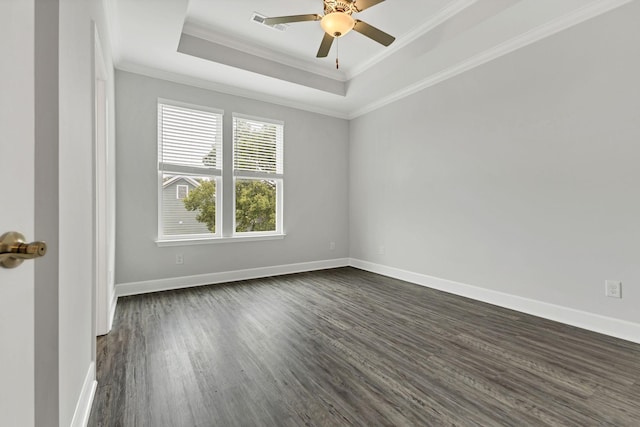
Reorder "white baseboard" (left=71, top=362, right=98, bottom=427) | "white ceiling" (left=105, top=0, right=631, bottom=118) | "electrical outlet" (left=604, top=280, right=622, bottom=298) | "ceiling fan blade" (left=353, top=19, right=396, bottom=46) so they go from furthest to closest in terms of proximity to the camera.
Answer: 1. "white ceiling" (left=105, top=0, right=631, bottom=118)
2. "ceiling fan blade" (left=353, top=19, right=396, bottom=46)
3. "electrical outlet" (left=604, top=280, right=622, bottom=298)
4. "white baseboard" (left=71, top=362, right=98, bottom=427)

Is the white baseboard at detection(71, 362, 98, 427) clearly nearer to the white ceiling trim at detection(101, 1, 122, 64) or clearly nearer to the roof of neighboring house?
the roof of neighboring house

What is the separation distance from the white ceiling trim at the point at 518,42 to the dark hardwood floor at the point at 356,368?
9.26ft

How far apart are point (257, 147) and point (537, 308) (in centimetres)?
412

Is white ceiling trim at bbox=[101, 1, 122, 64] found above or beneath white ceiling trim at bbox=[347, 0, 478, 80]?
beneath

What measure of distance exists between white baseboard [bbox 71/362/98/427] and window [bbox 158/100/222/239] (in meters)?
2.33

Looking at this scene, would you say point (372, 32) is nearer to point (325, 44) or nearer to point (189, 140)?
point (325, 44)

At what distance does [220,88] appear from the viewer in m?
4.27

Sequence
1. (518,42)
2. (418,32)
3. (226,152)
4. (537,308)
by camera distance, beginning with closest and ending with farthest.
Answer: (537,308) → (518,42) → (418,32) → (226,152)

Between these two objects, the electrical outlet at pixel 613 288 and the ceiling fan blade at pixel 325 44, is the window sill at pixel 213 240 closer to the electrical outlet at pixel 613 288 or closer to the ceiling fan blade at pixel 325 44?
the ceiling fan blade at pixel 325 44

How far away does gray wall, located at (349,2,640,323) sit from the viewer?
2.54 meters

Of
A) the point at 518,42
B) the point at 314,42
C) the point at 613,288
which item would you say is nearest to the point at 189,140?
the point at 314,42

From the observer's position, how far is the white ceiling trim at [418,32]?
117 inches
